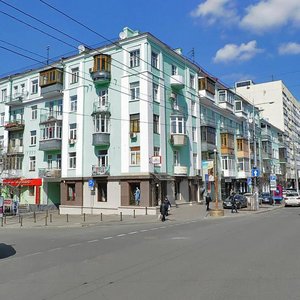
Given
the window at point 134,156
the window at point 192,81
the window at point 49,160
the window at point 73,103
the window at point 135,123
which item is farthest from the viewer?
the window at point 49,160

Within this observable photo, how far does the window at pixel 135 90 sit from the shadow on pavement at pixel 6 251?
22563 mm

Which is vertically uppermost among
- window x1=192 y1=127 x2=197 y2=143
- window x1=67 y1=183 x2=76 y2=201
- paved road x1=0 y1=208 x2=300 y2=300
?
window x1=192 y1=127 x2=197 y2=143

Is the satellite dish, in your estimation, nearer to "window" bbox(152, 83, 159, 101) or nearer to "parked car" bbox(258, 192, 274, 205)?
"window" bbox(152, 83, 159, 101)

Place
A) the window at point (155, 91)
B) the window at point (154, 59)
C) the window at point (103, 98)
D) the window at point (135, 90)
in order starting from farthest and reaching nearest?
the window at point (103, 98)
the window at point (154, 59)
the window at point (155, 91)
the window at point (135, 90)

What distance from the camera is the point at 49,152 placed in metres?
43.1

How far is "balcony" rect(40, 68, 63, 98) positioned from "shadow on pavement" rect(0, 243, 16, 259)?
28753 mm

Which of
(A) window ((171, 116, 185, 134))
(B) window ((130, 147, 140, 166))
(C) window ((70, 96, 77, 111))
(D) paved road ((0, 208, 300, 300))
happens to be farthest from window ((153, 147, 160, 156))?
(D) paved road ((0, 208, 300, 300))

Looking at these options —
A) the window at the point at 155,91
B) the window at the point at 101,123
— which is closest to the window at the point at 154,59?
the window at the point at 155,91

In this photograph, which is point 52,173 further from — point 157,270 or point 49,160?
point 157,270

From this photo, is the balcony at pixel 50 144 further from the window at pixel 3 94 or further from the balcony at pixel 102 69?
the window at pixel 3 94

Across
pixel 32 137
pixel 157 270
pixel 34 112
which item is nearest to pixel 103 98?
pixel 34 112

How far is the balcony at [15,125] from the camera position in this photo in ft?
150

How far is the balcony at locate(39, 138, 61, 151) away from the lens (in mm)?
41312

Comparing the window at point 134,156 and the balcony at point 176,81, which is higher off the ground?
the balcony at point 176,81
